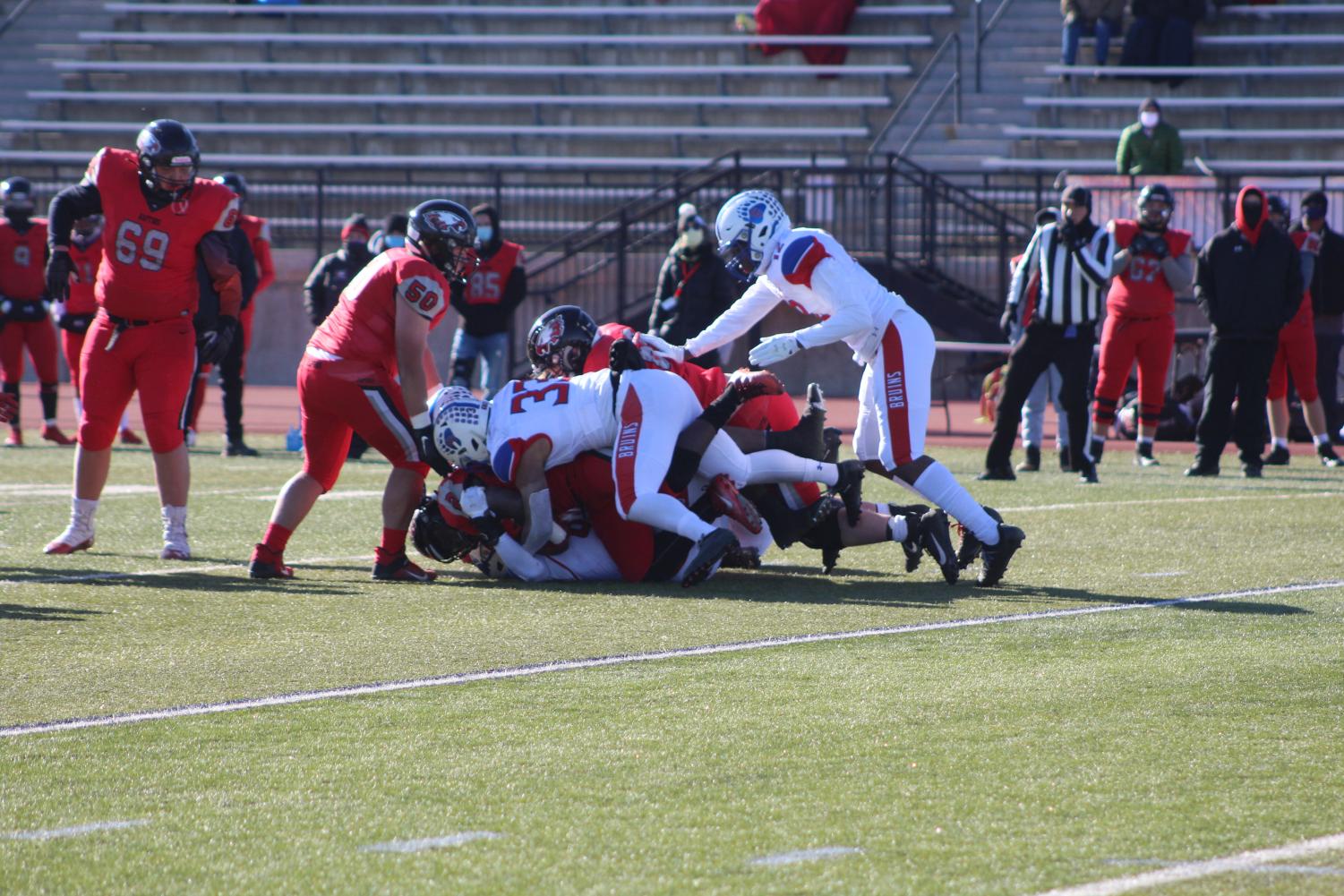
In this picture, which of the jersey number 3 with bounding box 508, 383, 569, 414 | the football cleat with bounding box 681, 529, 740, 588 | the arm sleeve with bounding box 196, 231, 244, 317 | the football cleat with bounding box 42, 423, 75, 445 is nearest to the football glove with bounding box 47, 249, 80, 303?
the arm sleeve with bounding box 196, 231, 244, 317

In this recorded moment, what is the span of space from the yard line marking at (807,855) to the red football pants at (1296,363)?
36.2ft

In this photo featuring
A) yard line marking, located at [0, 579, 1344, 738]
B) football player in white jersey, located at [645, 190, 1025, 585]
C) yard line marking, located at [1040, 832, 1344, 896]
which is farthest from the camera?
football player in white jersey, located at [645, 190, 1025, 585]

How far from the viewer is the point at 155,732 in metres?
4.86

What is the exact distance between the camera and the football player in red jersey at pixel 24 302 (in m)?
15.6

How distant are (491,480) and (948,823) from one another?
4028 millimetres

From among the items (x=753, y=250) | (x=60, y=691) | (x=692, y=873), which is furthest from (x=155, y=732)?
(x=753, y=250)

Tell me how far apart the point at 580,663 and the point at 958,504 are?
7.30ft

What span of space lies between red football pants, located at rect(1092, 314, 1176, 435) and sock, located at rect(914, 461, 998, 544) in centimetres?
596

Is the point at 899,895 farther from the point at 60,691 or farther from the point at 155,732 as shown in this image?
the point at 60,691

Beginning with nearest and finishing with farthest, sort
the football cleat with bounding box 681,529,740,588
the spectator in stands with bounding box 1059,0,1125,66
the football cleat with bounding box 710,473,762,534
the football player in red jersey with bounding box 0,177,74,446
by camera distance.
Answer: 1. the football cleat with bounding box 681,529,740,588
2. the football cleat with bounding box 710,473,762,534
3. the football player in red jersey with bounding box 0,177,74,446
4. the spectator in stands with bounding box 1059,0,1125,66

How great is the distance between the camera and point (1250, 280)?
43.3ft

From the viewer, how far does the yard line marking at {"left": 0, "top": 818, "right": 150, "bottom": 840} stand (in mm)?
3900

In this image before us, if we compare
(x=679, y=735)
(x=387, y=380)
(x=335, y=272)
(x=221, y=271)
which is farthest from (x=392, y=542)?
(x=335, y=272)

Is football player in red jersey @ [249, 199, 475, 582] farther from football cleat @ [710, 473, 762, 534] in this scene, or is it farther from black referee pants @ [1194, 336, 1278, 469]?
black referee pants @ [1194, 336, 1278, 469]
